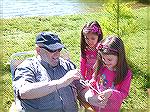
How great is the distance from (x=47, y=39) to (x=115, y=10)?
8.44 feet

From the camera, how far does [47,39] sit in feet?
8.35

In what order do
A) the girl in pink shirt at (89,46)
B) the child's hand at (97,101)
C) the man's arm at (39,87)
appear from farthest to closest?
the girl in pink shirt at (89,46), the child's hand at (97,101), the man's arm at (39,87)

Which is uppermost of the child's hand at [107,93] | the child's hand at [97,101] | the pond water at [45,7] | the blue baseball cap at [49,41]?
the blue baseball cap at [49,41]

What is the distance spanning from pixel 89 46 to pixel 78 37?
3.76 metres

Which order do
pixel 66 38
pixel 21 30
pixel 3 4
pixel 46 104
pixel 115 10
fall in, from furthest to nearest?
pixel 3 4 → pixel 21 30 → pixel 66 38 → pixel 115 10 → pixel 46 104

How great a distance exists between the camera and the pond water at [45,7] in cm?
937

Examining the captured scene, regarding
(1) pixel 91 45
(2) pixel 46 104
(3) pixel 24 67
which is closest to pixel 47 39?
(3) pixel 24 67

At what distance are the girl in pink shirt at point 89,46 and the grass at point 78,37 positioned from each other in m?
1.03

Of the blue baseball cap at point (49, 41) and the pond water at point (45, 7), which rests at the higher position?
the blue baseball cap at point (49, 41)

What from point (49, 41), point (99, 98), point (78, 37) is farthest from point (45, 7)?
point (99, 98)

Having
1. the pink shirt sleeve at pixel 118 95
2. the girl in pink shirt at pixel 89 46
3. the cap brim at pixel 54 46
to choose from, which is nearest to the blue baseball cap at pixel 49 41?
the cap brim at pixel 54 46

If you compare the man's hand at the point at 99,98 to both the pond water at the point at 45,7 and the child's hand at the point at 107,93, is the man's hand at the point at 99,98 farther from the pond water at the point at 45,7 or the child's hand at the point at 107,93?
the pond water at the point at 45,7

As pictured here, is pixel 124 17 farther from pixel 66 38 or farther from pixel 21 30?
pixel 21 30

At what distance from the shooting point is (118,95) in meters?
2.45
